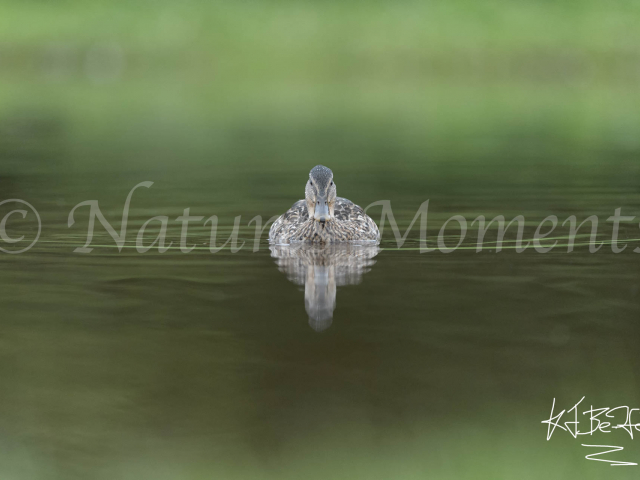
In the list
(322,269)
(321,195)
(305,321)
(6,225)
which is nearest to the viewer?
(305,321)

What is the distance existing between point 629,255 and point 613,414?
19.0 ft

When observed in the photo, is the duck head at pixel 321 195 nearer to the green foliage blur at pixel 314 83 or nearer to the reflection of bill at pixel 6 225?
the reflection of bill at pixel 6 225

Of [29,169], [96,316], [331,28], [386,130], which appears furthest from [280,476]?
[331,28]

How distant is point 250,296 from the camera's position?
1046cm

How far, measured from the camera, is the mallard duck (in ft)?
45.4

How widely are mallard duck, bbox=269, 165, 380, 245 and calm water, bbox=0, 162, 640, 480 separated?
21.2 inches

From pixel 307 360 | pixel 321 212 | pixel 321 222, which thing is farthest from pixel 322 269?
pixel 307 360

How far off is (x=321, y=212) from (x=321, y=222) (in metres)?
0.41

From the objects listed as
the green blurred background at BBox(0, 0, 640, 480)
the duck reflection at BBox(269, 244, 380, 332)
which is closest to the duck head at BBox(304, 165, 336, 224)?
the duck reflection at BBox(269, 244, 380, 332)

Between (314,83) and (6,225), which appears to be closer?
(6,225)

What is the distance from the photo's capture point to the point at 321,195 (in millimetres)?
13898
